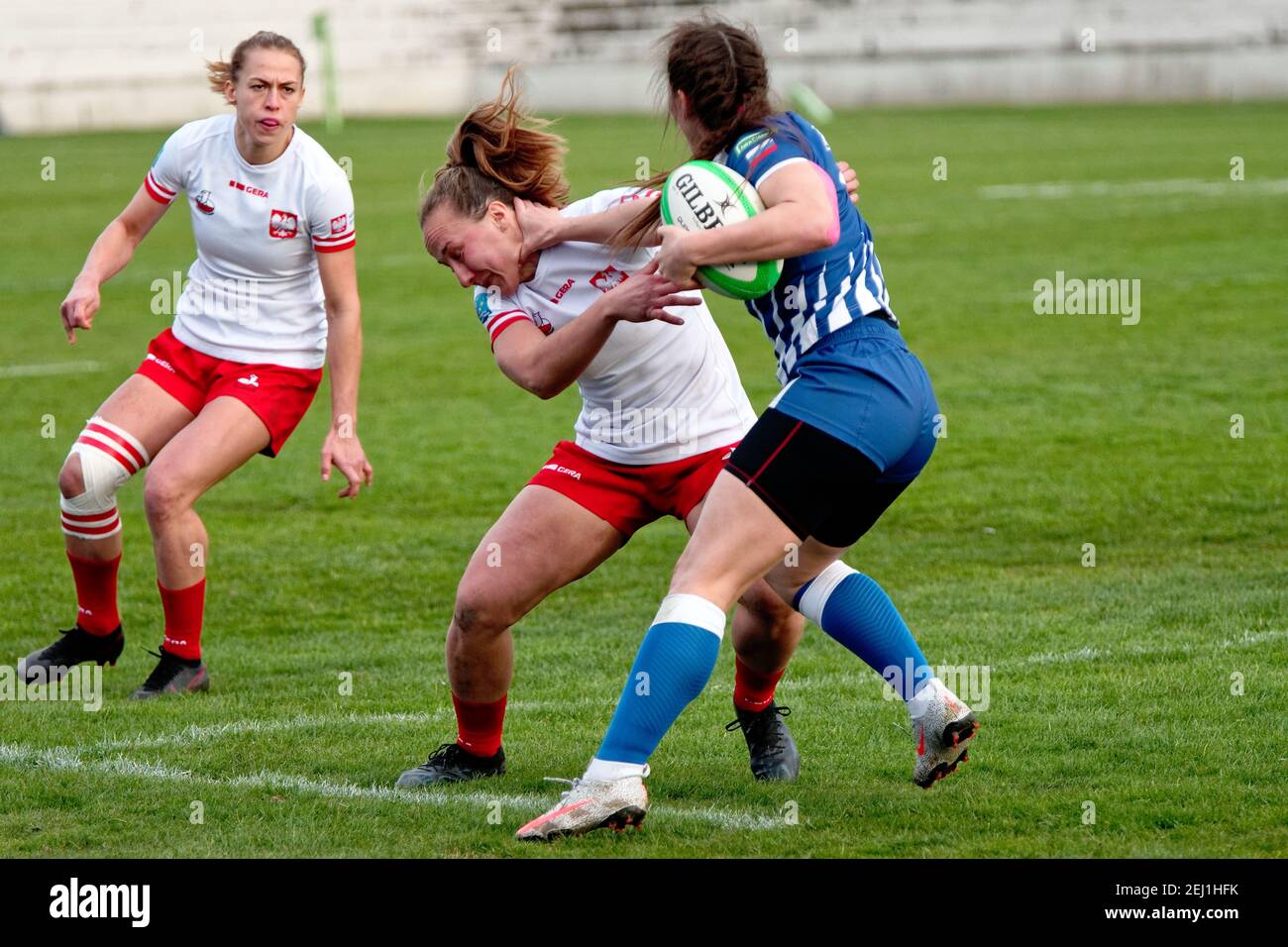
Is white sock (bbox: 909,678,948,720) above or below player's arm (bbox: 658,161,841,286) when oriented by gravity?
below

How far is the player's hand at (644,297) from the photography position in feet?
14.7

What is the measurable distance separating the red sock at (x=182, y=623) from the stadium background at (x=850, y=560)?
0.71ft

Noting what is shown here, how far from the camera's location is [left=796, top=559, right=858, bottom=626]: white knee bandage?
16.5 ft

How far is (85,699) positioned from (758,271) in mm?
3364

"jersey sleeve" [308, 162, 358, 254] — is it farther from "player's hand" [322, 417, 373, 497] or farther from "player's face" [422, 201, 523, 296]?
"player's face" [422, 201, 523, 296]

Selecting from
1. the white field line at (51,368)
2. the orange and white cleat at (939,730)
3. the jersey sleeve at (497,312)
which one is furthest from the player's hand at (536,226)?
the white field line at (51,368)

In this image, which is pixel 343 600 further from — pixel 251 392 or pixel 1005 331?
pixel 1005 331

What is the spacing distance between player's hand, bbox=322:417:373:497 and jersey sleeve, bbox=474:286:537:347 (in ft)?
3.33

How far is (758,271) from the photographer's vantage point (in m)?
4.42

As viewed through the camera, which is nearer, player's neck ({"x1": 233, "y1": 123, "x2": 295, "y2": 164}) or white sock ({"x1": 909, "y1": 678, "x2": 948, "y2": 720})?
white sock ({"x1": 909, "y1": 678, "x2": 948, "y2": 720})

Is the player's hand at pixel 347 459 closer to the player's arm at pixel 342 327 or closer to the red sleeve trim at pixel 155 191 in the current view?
the player's arm at pixel 342 327

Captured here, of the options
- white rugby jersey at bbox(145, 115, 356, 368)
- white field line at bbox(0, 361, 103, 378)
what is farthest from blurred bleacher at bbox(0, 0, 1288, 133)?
white rugby jersey at bbox(145, 115, 356, 368)
